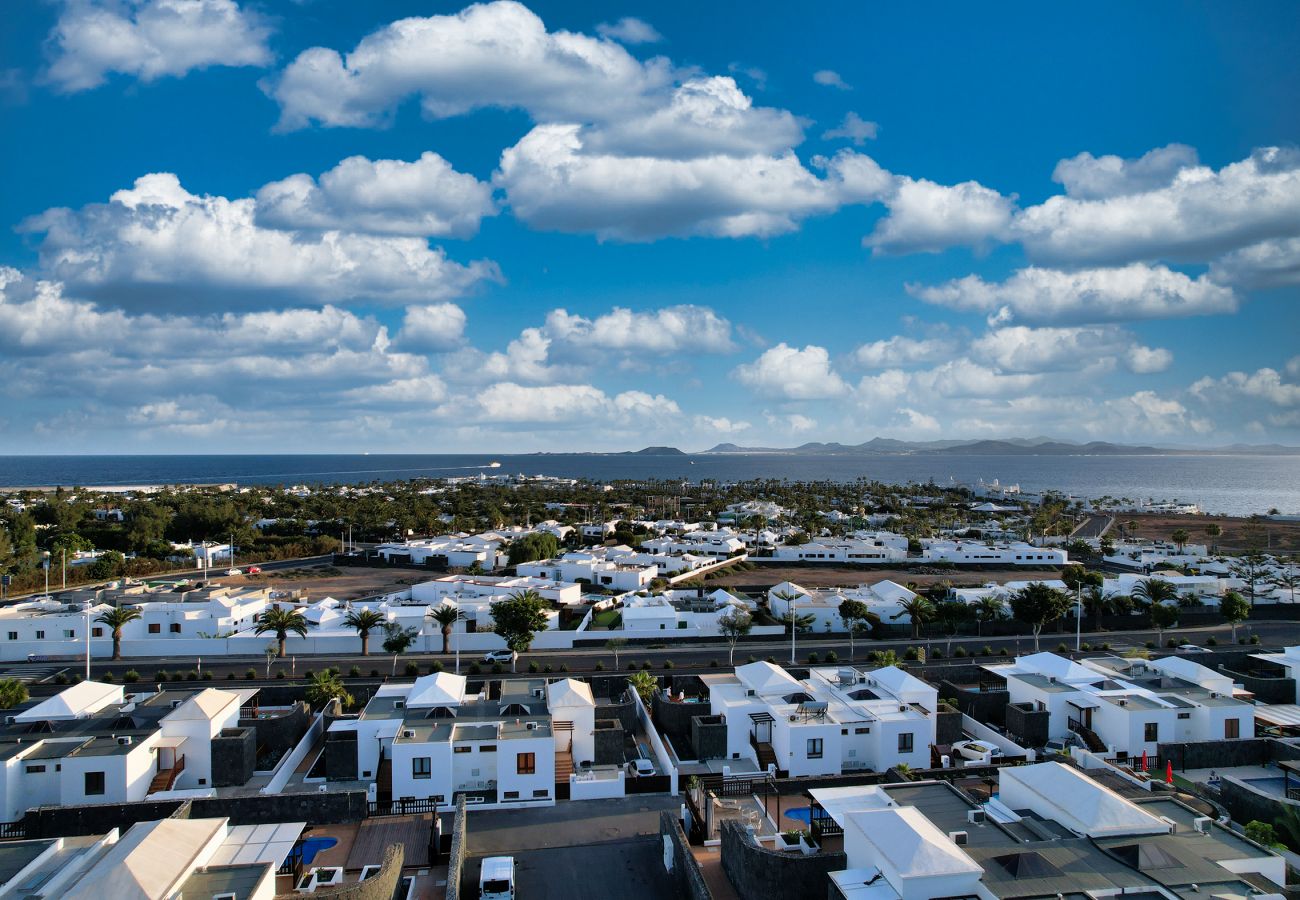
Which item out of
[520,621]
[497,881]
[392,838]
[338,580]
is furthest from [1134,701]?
[338,580]

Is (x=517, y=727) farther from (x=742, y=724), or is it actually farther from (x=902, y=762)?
(x=902, y=762)

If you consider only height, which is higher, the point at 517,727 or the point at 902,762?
the point at 517,727

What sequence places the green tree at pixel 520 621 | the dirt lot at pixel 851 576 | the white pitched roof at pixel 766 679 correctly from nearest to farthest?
1. the white pitched roof at pixel 766 679
2. the green tree at pixel 520 621
3. the dirt lot at pixel 851 576

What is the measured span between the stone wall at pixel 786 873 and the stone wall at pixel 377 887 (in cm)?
773

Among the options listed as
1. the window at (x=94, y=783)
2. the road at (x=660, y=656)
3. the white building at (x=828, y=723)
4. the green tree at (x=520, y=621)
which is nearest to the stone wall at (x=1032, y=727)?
Answer: the white building at (x=828, y=723)

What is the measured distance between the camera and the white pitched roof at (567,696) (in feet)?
94.1

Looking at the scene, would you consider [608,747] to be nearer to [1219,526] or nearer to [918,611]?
[918,611]

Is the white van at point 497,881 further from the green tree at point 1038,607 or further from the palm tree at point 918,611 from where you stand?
the green tree at point 1038,607

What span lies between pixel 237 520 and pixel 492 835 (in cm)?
8271

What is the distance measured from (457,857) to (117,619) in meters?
32.6

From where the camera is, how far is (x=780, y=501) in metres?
140

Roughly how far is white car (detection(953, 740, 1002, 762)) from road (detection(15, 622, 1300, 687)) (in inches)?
559

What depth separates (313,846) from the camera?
21.3 metres

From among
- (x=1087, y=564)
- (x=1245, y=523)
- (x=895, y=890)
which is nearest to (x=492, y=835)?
(x=895, y=890)
